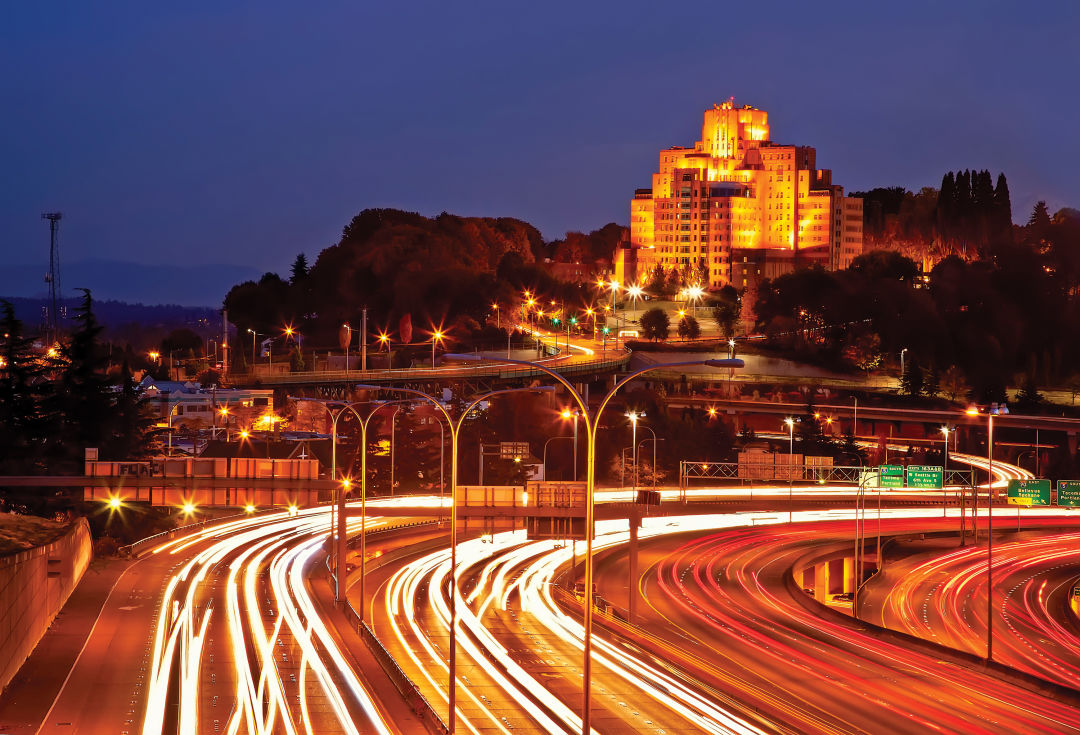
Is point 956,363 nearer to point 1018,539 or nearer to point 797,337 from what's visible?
point 797,337

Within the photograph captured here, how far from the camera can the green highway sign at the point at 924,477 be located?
6750cm

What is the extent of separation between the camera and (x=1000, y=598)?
58219 millimetres

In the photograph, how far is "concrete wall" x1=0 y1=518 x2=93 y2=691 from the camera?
32.2 m

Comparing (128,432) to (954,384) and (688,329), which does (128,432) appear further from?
(688,329)

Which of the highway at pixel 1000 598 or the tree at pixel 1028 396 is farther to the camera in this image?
the tree at pixel 1028 396

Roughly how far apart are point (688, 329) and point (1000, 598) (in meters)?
120

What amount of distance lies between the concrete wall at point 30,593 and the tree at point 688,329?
434ft

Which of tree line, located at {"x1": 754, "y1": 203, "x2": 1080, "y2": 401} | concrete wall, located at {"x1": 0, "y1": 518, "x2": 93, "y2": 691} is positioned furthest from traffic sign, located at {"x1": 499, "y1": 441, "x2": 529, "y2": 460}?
tree line, located at {"x1": 754, "y1": 203, "x2": 1080, "y2": 401}

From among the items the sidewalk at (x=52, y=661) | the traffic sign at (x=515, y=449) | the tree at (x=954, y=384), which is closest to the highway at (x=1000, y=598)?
the traffic sign at (x=515, y=449)

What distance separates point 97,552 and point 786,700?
37.6 meters

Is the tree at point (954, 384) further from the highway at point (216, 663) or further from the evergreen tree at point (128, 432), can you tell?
the highway at point (216, 663)

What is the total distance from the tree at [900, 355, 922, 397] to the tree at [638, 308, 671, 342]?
3304 cm

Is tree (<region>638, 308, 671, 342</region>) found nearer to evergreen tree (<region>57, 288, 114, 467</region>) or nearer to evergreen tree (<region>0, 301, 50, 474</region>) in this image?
evergreen tree (<region>57, 288, 114, 467</region>)

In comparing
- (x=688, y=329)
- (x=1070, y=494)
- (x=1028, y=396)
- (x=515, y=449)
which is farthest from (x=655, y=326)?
(x=1070, y=494)
